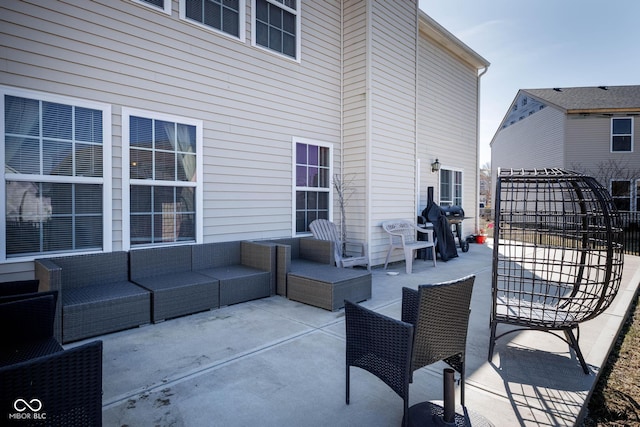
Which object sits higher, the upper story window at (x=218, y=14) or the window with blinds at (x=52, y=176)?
the upper story window at (x=218, y=14)

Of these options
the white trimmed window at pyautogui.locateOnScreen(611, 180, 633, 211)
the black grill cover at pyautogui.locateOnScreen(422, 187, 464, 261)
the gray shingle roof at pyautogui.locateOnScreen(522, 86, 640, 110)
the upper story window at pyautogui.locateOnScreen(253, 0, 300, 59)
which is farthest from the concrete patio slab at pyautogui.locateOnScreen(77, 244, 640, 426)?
the gray shingle roof at pyautogui.locateOnScreen(522, 86, 640, 110)

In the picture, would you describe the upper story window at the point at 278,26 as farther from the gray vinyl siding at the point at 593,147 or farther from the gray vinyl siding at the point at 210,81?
the gray vinyl siding at the point at 593,147

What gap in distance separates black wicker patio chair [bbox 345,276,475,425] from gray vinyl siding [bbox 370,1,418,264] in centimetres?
414

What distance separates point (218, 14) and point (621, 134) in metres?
15.9

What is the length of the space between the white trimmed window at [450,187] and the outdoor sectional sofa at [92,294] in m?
7.38

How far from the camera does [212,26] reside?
4.57 metres

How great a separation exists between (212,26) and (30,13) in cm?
195

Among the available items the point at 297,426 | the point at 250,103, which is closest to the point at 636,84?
the point at 250,103

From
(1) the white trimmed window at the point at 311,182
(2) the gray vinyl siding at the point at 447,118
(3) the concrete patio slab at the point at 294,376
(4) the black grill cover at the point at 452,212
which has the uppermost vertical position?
(2) the gray vinyl siding at the point at 447,118

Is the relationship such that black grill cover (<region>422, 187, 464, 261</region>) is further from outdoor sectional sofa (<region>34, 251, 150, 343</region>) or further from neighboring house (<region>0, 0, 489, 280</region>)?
outdoor sectional sofa (<region>34, 251, 150, 343</region>)

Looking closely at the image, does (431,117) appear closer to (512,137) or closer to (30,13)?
(30,13)

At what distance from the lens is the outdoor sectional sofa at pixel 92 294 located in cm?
283

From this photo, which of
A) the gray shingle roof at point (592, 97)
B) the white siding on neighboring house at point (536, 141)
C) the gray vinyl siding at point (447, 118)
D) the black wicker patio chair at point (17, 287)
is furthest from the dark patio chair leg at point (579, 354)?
the gray shingle roof at point (592, 97)

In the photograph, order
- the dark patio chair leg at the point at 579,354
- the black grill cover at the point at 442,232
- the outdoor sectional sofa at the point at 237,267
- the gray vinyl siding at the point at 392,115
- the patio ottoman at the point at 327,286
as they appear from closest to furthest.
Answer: the dark patio chair leg at the point at 579,354 < the patio ottoman at the point at 327,286 < the outdoor sectional sofa at the point at 237,267 < the gray vinyl siding at the point at 392,115 < the black grill cover at the point at 442,232
